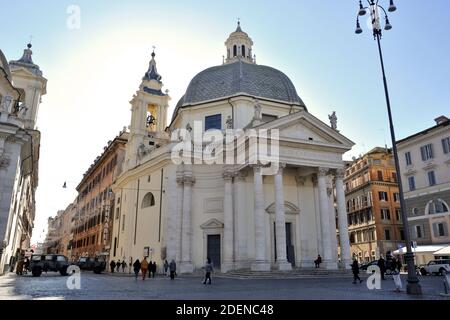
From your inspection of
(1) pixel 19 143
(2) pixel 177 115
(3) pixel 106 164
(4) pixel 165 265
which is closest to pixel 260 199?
(4) pixel 165 265

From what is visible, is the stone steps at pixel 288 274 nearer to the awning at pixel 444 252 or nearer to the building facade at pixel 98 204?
the awning at pixel 444 252

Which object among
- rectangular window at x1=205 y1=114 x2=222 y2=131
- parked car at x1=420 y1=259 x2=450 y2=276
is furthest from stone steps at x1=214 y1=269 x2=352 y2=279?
rectangular window at x1=205 y1=114 x2=222 y2=131

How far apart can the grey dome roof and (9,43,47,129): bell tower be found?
46.8 feet

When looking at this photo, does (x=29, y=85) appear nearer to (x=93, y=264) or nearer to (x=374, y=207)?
(x=93, y=264)

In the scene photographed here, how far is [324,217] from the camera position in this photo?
23.0 metres

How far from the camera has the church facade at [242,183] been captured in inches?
880

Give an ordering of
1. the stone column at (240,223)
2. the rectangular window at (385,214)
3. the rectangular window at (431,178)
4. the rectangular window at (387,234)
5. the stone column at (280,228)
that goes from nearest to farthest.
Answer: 1. the stone column at (280,228)
2. the stone column at (240,223)
3. the rectangular window at (431,178)
4. the rectangular window at (387,234)
5. the rectangular window at (385,214)

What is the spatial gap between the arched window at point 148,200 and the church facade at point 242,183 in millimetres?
138

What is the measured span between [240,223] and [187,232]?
12.6ft

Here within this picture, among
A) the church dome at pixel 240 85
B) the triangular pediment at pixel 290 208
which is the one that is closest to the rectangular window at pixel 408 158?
the church dome at pixel 240 85

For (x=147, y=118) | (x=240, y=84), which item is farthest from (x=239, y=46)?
(x=147, y=118)

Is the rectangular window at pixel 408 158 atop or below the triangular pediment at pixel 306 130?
atop
